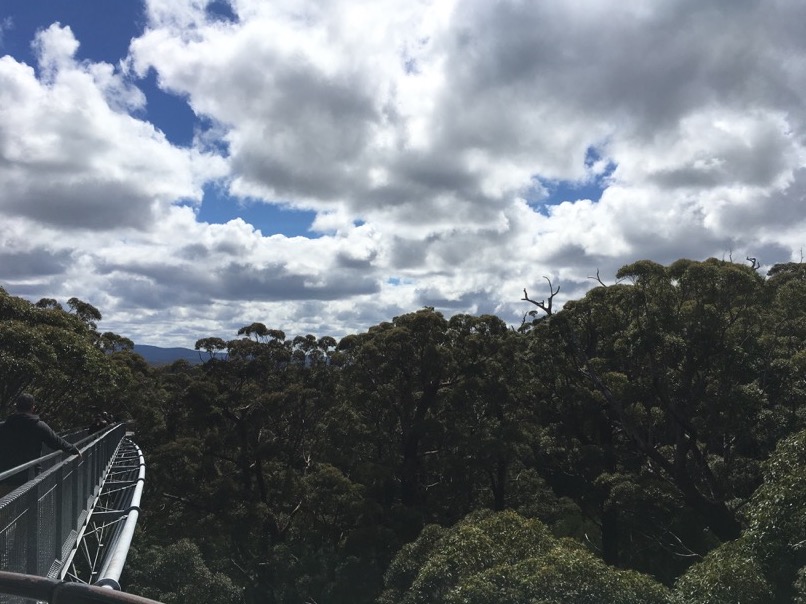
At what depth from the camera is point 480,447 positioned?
20.8 m

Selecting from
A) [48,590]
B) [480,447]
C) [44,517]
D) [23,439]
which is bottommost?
[480,447]

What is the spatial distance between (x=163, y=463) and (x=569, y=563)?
63.1ft

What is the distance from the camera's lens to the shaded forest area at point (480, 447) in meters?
12.3

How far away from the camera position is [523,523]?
1310 centimetres

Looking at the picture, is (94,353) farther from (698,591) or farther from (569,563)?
(698,591)

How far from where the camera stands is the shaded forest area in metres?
12.3

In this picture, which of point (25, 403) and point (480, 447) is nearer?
point (25, 403)

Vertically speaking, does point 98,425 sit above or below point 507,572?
above

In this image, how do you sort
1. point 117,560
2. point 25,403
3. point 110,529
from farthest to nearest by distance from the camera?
point 110,529, point 25,403, point 117,560

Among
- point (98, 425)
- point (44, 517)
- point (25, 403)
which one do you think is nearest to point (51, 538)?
point (44, 517)

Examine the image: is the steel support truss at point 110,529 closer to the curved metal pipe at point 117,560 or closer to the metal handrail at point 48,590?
the curved metal pipe at point 117,560

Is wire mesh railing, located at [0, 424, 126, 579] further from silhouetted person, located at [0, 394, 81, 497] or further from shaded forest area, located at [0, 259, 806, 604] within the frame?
shaded forest area, located at [0, 259, 806, 604]

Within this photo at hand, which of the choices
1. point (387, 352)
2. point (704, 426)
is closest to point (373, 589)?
point (387, 352)

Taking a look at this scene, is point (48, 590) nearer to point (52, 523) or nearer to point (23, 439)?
point (52, 523)
